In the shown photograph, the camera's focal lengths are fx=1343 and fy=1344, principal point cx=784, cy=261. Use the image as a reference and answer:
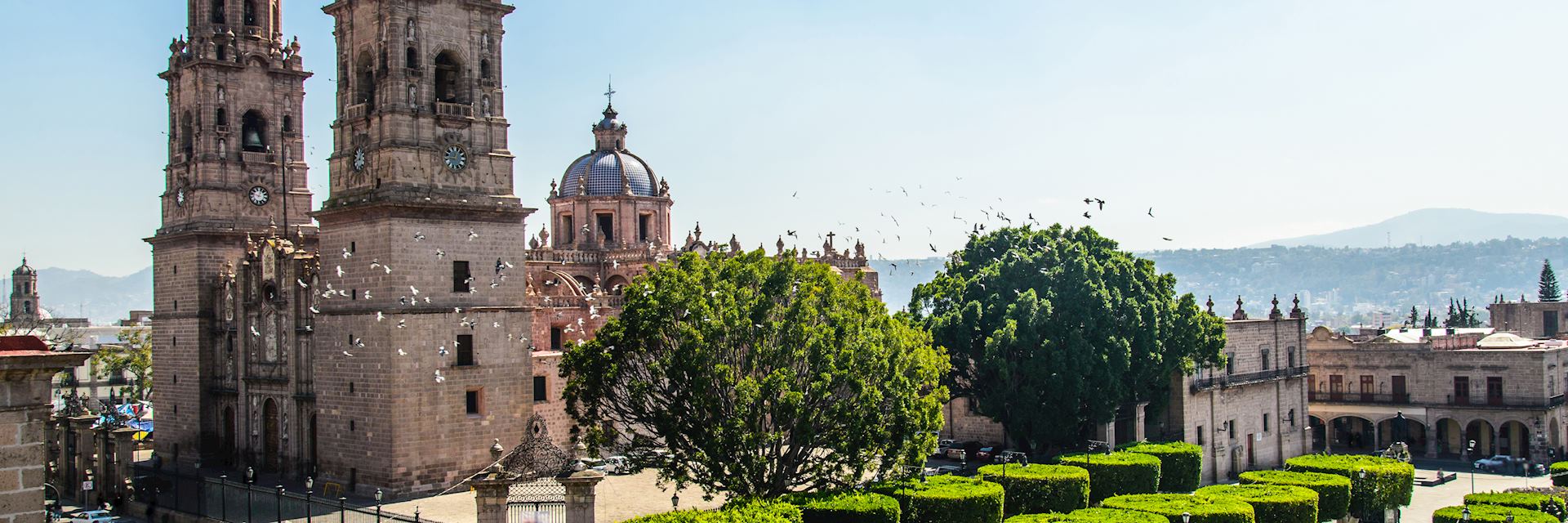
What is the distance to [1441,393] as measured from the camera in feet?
214

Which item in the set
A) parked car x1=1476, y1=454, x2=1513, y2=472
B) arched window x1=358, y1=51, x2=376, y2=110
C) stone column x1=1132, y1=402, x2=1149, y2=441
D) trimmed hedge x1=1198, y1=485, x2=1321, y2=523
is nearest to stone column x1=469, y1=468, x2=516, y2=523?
arched window x1=358, y1=51, x2=376, y2=110

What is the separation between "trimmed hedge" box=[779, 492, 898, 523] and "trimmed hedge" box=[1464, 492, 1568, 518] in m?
19.3

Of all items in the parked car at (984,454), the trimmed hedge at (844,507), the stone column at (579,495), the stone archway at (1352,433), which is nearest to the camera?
the stone column at (579,495)

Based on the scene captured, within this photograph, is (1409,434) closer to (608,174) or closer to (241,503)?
(608,174)

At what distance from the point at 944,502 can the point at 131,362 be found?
6111 cm

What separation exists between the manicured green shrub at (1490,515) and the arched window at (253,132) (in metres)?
42.3

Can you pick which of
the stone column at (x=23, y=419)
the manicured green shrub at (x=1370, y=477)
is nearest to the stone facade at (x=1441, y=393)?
the manicured green shrub at (x=1370, y=477)

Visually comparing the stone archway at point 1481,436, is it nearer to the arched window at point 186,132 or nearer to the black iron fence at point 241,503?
the black iron fence at point 241,503

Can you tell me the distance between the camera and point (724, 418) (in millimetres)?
33531

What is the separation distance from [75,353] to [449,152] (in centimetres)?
2516

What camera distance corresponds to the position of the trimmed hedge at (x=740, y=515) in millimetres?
28234

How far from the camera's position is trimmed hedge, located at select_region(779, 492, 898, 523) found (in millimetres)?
32312

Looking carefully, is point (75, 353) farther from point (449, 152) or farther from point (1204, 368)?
point (1204, 368)

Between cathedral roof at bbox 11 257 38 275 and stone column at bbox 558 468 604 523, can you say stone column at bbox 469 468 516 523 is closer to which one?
stone column at bbox 558 468 604 523
